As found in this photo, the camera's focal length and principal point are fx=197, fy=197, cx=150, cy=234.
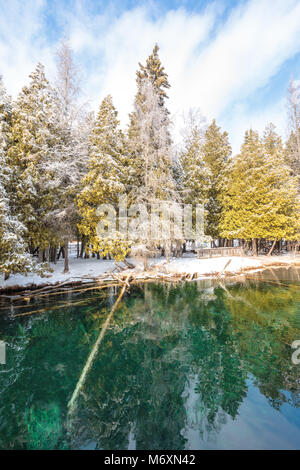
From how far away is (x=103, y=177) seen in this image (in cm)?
1386

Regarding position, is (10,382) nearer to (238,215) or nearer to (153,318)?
(153,318)

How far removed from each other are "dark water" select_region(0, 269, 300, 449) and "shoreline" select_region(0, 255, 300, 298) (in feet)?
10.3

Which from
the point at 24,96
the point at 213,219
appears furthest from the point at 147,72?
the point at 213,219

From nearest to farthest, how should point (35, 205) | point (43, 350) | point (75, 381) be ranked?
point (75, 381), point (43, 350), point (35, 205)

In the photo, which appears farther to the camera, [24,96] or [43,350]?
[24,96]

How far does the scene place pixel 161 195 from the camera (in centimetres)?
1636

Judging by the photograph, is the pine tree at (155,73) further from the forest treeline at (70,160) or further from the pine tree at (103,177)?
the pine tree at (103,177)

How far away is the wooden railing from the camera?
2164 centimetres

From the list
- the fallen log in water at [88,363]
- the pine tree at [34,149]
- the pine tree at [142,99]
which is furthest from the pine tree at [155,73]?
the fallen log in water at [88,363]

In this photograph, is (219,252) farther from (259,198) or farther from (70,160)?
(70,160)

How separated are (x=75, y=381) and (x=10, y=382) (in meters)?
Result: 1.63

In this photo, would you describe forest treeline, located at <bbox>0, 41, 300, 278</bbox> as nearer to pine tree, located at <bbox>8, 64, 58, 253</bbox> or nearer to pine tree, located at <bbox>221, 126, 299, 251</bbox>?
pine tree, located at <bbox>8, 64, 58, 253</bbox>

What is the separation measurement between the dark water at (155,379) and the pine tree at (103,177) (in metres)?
A: 5.36

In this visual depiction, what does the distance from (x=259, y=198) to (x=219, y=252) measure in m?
7.50
